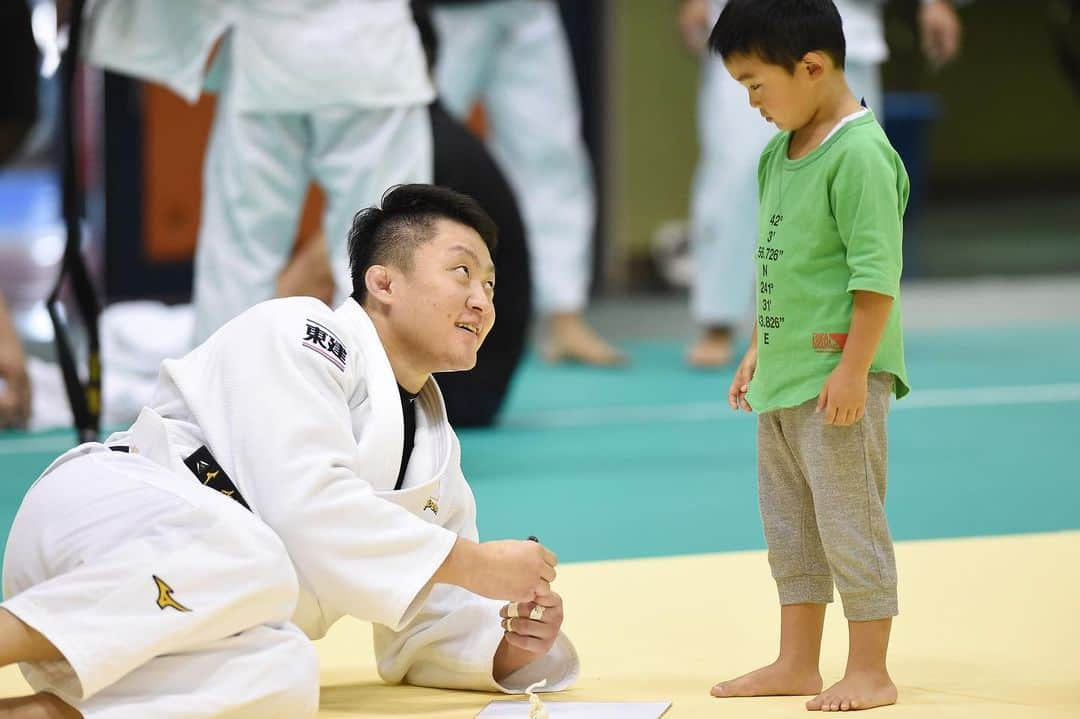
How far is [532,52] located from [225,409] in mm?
2948

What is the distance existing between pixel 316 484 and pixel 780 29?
0.70 meters

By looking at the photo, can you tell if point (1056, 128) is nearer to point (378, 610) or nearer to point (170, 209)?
point (170, 209)

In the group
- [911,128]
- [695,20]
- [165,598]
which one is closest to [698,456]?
[695,20]

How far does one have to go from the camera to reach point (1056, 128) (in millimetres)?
10711

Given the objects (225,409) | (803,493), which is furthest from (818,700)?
(225,409)

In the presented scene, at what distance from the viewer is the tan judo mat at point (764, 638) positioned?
1949 mm

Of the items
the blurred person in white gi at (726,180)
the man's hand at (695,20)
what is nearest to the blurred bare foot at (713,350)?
the blurred person in white gi at (726,180)

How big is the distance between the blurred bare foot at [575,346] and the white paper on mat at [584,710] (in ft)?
9.24

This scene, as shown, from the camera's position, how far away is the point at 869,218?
1.85 m

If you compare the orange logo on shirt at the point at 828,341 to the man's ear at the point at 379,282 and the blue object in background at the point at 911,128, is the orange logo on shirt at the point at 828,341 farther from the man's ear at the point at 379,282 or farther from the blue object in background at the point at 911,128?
the blue object in background at the point at 911,128

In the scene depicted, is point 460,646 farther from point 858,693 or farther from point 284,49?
point 284,49

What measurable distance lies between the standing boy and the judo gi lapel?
0.42 metres

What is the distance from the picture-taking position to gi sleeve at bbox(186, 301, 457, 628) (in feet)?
5.86

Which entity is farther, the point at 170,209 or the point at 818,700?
the point at 170,209
